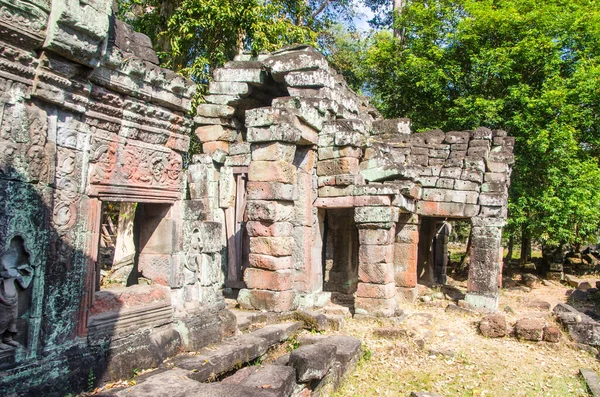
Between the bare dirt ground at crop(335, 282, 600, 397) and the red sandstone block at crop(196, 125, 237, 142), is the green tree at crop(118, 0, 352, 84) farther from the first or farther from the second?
the bare dirt ground at crop(335, 282, 600, 397)

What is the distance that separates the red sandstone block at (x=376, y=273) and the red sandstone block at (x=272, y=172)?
8.60 feet

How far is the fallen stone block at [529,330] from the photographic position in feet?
30.6

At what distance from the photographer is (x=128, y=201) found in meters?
5.10

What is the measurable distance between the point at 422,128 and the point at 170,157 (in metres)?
15.6

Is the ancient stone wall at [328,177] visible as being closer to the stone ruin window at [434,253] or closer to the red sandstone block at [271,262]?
the red sandstone block at [271,262]

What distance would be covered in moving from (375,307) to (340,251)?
3.88 metres

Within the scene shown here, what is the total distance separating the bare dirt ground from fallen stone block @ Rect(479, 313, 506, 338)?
0.13 m

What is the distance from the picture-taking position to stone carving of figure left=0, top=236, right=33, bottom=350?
12.1ft

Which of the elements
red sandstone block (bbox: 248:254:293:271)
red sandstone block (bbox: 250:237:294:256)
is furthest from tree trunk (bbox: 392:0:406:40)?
red sandstone block (bbox: 248:254:293:271)

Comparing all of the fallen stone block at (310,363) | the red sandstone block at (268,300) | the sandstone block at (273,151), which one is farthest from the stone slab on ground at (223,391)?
the sandstone block at (273,151)

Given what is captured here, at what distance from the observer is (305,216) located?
9.99 meters

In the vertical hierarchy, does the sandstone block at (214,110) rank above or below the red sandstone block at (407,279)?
above

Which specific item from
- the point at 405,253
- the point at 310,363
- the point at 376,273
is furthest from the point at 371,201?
the point at 310,363

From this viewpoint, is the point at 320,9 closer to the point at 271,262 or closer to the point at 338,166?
the point at 338,166
